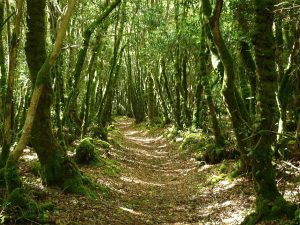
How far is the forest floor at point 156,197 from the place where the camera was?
9.20 meters

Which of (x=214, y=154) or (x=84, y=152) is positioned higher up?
(x=84, y=152)

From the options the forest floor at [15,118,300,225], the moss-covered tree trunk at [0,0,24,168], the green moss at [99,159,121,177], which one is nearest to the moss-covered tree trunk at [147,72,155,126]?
the forest floor at [15,118,300,225]

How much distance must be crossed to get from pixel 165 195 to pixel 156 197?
1.39 ft

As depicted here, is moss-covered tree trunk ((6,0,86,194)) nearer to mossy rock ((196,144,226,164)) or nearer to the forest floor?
the forest floor

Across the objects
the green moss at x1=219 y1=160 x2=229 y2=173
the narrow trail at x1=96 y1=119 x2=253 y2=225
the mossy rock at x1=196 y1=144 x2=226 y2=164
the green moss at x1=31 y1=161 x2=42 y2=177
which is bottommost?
the narrow trail at x1=96 y1=119 x2=253 y2=225

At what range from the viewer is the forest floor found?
362 inches

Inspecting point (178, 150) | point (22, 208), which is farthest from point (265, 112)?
point (178, 150)

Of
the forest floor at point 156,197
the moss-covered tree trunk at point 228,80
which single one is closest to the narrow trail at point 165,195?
the forest floor at point 156,197

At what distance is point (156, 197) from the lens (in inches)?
498

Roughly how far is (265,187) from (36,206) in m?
4.58

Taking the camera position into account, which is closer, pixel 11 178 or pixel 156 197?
→ pixel 11 178

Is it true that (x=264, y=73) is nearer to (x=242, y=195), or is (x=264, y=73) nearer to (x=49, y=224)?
(x=242, y=195)

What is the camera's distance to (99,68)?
76.5 ft

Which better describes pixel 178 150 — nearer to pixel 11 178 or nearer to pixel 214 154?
pixel 214 154
